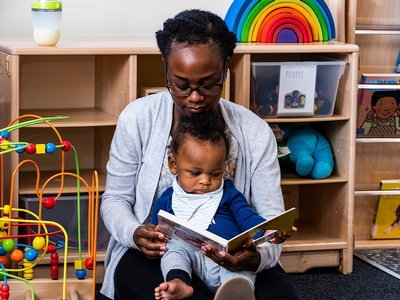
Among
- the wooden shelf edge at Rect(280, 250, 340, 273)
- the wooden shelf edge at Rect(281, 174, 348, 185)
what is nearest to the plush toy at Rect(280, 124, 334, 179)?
the wooden shelf edge at Rect(281, 174, 348, 185)

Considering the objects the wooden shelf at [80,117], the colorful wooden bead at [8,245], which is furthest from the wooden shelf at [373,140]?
the colorful wooden bead at [8,245]

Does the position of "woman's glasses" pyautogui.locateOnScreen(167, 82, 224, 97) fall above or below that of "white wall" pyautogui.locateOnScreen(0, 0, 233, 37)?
below

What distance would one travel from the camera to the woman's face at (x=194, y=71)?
1.82m

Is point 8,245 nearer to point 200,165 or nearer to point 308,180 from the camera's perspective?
point 200,165

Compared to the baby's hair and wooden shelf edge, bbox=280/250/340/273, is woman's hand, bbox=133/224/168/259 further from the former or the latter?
wooden shelf edge, bbox=280/250/340/273

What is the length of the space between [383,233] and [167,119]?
1377mm

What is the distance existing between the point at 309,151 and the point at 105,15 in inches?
34.6

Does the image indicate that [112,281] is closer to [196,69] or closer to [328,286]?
[196,69]

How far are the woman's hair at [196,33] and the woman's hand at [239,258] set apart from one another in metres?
0.48

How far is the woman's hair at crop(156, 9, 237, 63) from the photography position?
1854 millimetres

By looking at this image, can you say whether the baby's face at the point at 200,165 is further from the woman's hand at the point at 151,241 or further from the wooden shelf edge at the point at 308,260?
the wooden shelf edge at the point at 308,260

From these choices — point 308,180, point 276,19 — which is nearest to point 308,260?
point 308,180

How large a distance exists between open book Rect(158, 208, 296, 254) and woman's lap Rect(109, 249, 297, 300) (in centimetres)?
10

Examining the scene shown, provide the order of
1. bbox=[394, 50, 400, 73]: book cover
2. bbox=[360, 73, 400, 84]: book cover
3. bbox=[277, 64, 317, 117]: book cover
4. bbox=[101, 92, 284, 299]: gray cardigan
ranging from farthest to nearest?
bbox=[394, 50, 400, 73]: book cover < bbox=[360, 73, 400, 84]: book cover < bbox=[277, 64, 317, 117]: book cover < bbox=[101, 92, 284, 299]: gray cardigan
